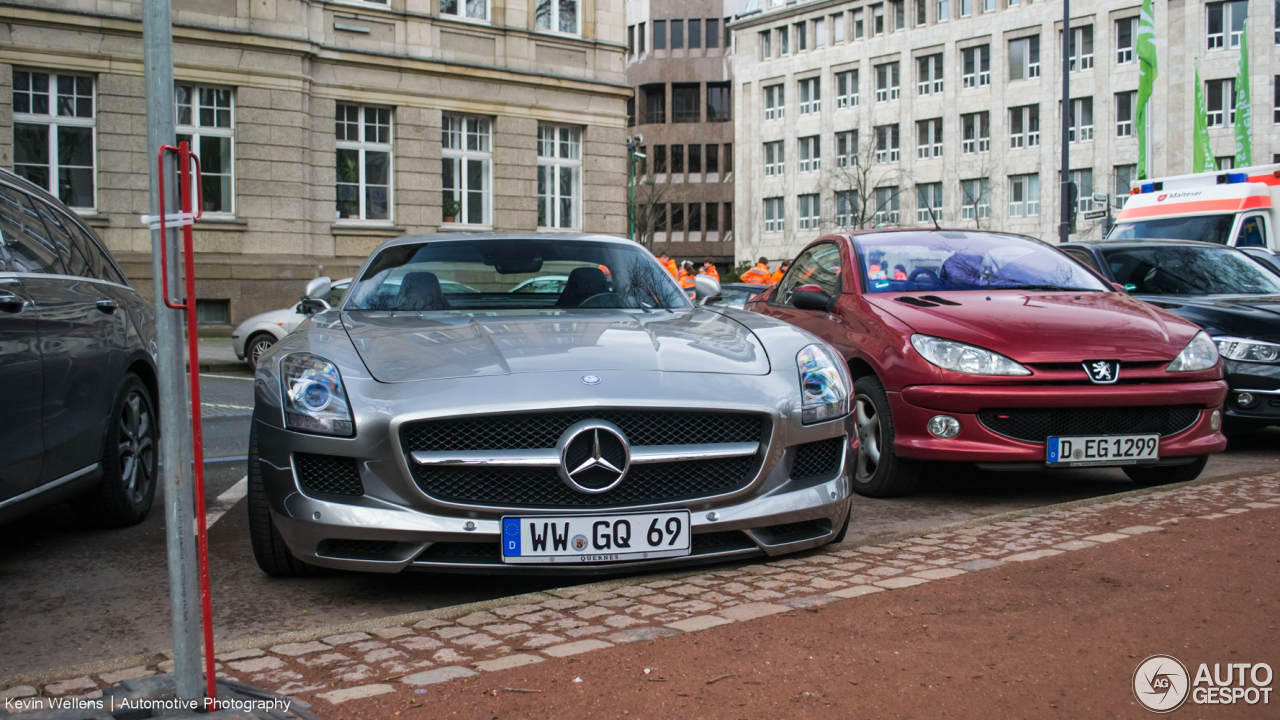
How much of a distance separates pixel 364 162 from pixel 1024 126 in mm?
43925

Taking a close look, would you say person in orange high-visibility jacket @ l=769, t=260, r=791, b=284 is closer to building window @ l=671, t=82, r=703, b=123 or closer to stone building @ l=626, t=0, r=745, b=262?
stone building @ l=626, t=0, r=745, b=262

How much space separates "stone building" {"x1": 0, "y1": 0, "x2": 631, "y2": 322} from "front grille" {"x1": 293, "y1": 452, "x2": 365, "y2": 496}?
787 inches

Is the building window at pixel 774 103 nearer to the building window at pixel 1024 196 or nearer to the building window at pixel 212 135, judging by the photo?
the building window at pixel 1024 196

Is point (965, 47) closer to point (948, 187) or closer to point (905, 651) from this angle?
point (948, 187)

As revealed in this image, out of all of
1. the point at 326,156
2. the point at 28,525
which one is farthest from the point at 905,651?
the point at 326,156

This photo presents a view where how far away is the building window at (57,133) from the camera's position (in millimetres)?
21641

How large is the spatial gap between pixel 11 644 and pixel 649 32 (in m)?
83.2

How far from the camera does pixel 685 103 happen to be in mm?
83188

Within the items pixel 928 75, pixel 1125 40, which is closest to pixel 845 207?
pixel 928 75

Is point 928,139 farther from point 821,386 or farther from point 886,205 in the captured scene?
point 821,386

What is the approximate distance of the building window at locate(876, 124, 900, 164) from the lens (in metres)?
66.6

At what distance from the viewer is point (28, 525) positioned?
5770 millimetres

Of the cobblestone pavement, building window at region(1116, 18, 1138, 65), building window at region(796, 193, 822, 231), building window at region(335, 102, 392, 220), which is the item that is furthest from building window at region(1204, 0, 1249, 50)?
the cobblestone pavement

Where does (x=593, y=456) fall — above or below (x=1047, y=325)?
below
